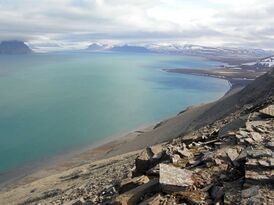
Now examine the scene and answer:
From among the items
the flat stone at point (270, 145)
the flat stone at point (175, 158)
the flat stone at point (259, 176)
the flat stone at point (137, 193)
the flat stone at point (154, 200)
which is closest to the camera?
the flat stone at point (259, 176)

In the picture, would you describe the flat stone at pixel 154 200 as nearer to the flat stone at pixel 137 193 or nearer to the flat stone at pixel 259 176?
the flat stone at pixel 137 193

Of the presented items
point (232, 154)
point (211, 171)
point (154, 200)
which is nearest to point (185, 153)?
point (232, 154)

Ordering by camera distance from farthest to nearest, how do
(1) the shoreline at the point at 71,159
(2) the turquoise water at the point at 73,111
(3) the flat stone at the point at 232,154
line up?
(2) the turquoise water at the point at 73,111 → (1) the shoreline at the point at 71,159 → (3) the flat stone at the point at 232,154

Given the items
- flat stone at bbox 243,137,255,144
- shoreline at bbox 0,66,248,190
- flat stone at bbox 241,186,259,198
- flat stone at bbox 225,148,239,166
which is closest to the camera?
flat stone at bbox 241,186,259,198

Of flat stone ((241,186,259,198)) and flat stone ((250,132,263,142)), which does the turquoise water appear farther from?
flat stone ((241,186,259,198))

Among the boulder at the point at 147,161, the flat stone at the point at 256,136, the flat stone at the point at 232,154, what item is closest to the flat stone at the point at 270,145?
the flat stone at the point at 256,136

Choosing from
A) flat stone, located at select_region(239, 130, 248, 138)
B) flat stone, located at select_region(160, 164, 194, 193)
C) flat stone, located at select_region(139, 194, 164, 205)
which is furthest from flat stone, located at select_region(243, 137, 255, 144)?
flat stone, located at select_region(139, 194, 164, 205)
